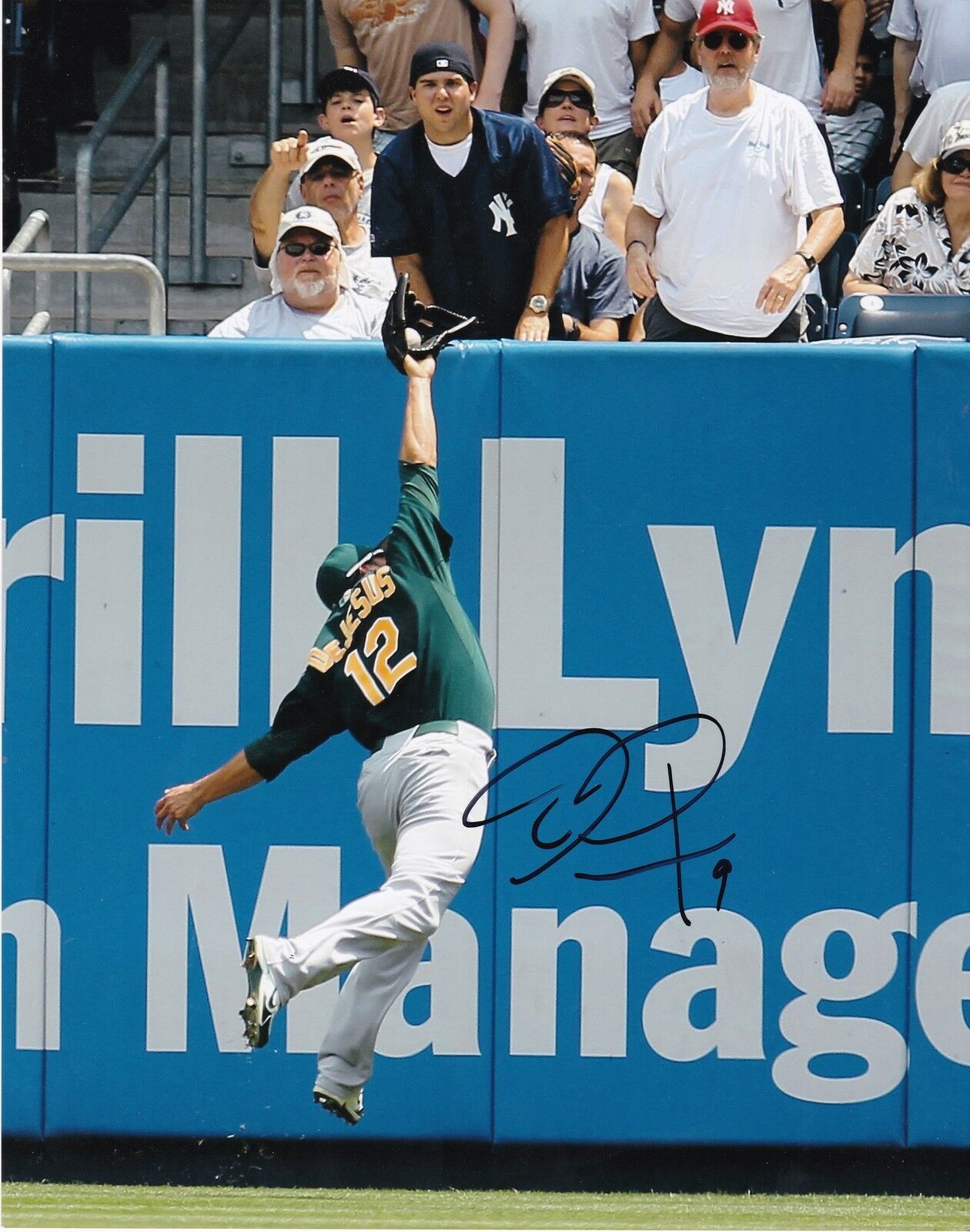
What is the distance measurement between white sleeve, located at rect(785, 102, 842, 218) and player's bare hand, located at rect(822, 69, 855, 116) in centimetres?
185

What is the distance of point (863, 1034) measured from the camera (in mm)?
6152

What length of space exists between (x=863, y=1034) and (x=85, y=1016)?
231cm

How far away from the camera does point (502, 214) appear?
21.9 ft

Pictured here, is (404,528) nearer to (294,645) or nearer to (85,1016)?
(294,645)

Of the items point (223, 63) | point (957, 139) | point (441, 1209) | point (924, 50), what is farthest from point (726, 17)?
Result: point (223, 63)

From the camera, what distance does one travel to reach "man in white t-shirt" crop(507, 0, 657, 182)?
8.45 meters

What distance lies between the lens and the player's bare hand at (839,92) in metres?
8.46

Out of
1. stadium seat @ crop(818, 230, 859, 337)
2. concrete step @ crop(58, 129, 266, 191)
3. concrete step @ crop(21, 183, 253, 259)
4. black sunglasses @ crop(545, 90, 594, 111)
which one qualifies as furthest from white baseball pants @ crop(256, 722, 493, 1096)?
concrete step @ crop(58, 129, 266, 191)

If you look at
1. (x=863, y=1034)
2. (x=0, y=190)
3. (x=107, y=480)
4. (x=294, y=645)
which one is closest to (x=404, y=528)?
(x=294, y=645)

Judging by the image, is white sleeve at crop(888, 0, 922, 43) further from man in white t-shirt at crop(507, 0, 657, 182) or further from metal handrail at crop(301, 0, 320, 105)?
metal handrail at crop(301, 0, 320, 105)

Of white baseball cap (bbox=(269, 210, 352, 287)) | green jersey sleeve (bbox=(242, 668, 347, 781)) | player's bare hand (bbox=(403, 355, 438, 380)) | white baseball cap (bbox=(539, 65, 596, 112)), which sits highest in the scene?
white baseball cap (bbox=(539, 65, 596, 112))

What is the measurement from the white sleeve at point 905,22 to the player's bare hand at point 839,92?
0.36 m

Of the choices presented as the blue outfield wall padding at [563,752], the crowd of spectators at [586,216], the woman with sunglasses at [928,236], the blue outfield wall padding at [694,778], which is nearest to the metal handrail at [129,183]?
the crowd of spectators at [586,216]
